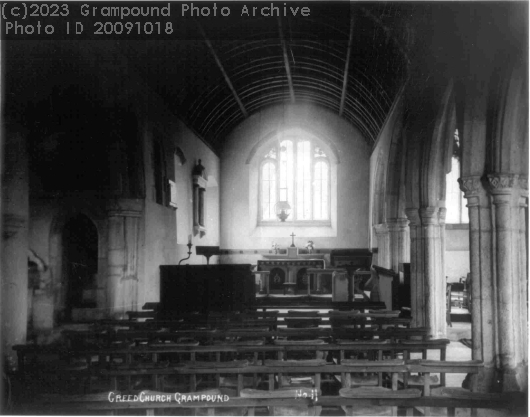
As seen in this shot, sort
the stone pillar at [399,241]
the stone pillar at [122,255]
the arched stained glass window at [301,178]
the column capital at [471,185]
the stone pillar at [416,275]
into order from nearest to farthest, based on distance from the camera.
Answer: the column capital at [471,185] < the stone pillar at [416,275] < the stone pillar at [122,255] < the stone pillar at [399,241] < the arched stained glass window at [301,178]

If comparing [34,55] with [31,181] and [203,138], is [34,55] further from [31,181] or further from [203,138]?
[203,138]

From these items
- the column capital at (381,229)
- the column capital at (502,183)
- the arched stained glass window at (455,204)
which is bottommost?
the column capital at (381,229)

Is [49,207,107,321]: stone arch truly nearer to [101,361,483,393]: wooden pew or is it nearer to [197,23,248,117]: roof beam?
[197,23,248,117]: roof beam

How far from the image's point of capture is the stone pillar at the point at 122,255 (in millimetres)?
10578

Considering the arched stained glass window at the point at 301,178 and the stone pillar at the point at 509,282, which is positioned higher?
the arched stained glass window at the point at 301,178

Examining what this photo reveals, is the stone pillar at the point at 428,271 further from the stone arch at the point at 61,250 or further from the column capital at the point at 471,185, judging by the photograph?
the stone arch at the point at 61,250

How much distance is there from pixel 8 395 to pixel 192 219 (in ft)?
36.2

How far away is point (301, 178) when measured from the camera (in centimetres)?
1998

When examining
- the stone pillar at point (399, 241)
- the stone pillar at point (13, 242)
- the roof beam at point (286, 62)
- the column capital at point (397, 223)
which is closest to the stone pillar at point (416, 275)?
the stone pillar at point (399, 241)

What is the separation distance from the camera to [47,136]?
1019cm

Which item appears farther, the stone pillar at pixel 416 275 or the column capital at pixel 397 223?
the column capital at pixel 397 223

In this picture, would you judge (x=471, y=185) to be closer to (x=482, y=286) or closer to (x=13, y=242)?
(x=482, y=286)

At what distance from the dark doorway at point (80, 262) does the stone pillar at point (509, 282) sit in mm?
7855

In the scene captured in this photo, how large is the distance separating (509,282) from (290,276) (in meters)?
10.8
